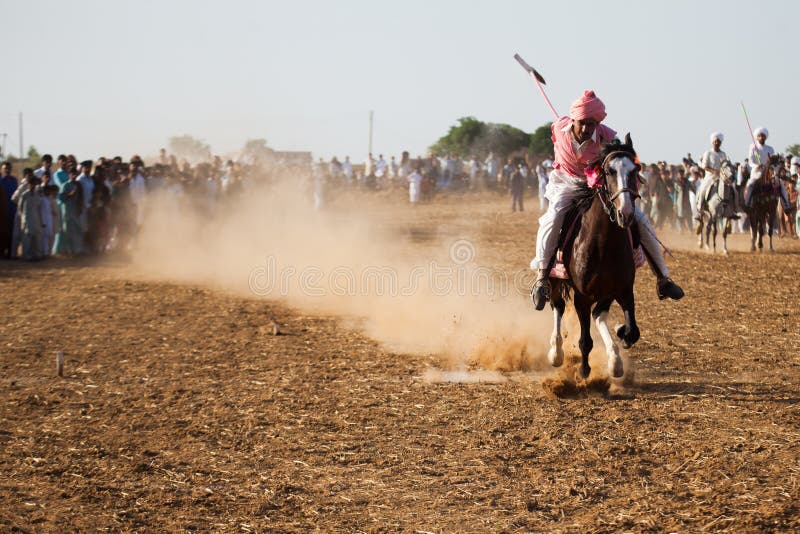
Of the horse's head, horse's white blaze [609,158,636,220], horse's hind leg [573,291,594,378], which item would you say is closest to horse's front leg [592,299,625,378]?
horse's hind leg [573,291,594,378]

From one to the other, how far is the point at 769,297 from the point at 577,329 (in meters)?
5.87

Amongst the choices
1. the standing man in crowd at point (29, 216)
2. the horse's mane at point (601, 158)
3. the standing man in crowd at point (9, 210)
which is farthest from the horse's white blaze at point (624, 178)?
the standing man in crowd at point (9, 210)

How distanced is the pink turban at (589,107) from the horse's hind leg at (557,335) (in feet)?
6.08

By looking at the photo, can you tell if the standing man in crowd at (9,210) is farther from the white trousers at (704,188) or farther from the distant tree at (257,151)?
the white trousers at (704,188)

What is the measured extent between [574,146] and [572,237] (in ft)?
3.42

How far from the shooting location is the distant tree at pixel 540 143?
6569cm

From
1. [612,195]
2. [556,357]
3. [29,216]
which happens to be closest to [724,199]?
[556,357]

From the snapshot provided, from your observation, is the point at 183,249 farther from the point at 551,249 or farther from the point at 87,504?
the point at 87,504

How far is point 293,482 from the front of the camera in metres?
6.60

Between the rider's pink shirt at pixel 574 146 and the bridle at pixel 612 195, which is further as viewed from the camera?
the rider's pink shirt at pixel 574 146

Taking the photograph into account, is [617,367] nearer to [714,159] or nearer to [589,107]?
[589,107]

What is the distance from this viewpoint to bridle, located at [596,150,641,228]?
8.29 m

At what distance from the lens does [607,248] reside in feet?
28.6

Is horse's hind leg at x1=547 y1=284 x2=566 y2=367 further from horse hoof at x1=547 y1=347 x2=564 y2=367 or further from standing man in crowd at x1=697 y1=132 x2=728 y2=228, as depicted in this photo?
standing man in crowd at x1=697 y1=132 x2=728 y2=228
